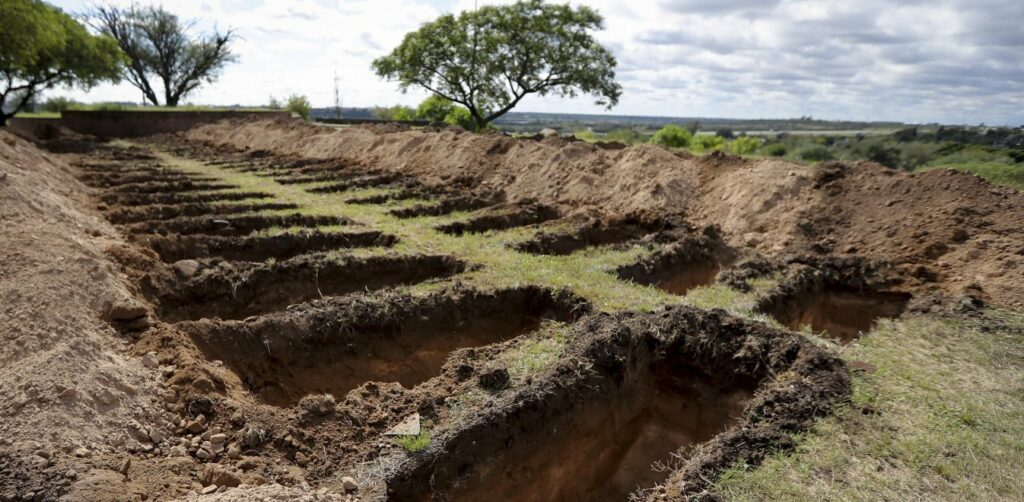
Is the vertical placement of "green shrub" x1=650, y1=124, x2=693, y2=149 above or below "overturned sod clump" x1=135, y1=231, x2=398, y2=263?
above

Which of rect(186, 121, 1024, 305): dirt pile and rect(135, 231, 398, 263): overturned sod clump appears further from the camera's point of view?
rect(135, 231, 398, 263): overturned sod clump

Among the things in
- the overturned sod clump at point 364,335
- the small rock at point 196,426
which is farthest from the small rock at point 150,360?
the small rock at point 196,426

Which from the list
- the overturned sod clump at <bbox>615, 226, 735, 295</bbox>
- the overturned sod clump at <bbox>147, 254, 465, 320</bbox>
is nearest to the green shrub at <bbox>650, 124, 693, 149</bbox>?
the overturned sod clump at <bbox>615, 226, 735, 295</bbox>

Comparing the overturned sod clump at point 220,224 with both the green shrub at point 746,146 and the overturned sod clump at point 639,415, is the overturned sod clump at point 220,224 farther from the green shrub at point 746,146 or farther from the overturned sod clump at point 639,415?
the green shrub at point 746,146

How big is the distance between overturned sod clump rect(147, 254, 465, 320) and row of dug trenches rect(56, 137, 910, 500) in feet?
0.08

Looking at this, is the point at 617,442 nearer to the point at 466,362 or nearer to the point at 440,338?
the point at 466,362

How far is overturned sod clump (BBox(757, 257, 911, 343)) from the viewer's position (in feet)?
25.5

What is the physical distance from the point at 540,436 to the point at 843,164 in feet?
30.8

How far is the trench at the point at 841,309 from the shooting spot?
766 centimetres

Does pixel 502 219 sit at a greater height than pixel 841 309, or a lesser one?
greater

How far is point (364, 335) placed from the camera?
6.43 m

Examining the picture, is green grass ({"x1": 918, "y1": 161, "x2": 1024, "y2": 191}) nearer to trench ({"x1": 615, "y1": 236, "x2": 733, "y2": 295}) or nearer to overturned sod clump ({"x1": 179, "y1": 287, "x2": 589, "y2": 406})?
Result: trench ({"x1": 615, "y1": 236, "x2": 733, "y2": 295})

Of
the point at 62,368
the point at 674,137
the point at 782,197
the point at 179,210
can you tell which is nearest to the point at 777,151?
the point at 674,137

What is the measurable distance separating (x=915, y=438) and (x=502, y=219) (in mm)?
8076
